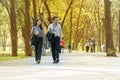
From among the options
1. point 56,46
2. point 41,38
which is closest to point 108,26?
point 56,46

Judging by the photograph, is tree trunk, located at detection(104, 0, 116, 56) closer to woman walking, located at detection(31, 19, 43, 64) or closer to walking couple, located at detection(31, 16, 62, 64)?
walking couple, located at detection(31, 16, 62, 64)

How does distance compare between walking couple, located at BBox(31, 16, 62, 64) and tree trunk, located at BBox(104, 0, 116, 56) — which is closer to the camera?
walking couple, located at BBox(31, 16, 62, 64)

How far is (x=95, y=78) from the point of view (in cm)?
1198

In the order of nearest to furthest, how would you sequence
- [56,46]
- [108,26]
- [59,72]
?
1. [59,72]
2. [56,46]
3. [108,26]

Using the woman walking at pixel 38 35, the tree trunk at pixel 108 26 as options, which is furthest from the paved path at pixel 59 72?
the tree trunk at pixel 108 26

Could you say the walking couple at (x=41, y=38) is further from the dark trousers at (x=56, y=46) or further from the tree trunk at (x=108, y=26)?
the tree trunk at (x=108, y=26)

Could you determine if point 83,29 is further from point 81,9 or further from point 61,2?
point 61,2

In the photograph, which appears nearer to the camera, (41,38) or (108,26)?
(41,38)

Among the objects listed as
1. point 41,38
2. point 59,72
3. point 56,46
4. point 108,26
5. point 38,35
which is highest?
point 108,26

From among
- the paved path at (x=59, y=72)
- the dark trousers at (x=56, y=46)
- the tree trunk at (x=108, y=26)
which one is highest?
the tree trunk at (x=108, y=26)

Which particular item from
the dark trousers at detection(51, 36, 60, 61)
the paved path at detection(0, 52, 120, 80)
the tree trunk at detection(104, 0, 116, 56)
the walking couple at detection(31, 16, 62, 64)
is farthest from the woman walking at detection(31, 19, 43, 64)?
the tree trunk at detection(104, 0, 116, 56)

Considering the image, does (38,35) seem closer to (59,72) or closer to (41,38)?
(41,38)

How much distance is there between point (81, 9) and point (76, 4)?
7.55 ft

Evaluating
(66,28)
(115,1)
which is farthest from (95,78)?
(66,28)
